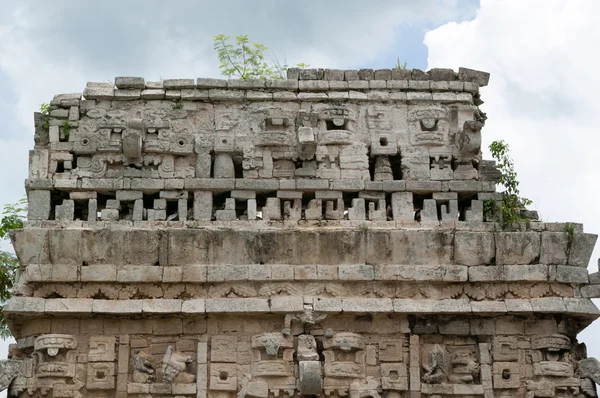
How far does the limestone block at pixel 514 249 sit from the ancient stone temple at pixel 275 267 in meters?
0.02

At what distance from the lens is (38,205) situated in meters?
13.6

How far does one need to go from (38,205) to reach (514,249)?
6644 millimetres

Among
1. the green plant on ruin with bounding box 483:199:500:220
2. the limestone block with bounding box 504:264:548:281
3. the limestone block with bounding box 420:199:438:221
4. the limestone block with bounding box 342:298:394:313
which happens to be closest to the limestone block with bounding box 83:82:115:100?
the limestone block with bounding box 342:298:394:313

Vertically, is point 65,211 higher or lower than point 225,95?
lower

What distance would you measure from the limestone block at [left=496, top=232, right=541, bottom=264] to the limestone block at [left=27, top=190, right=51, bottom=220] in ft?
20.6

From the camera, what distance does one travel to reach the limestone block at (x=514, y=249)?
13602mm

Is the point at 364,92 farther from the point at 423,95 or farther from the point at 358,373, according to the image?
the point at 358,373

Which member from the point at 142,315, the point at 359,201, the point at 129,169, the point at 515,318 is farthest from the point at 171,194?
the point at 515,318

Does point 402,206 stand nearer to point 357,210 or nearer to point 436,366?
point 357,210

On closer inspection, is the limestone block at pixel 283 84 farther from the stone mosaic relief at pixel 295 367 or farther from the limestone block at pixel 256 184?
the stone mosaic relief at pixel 295 367

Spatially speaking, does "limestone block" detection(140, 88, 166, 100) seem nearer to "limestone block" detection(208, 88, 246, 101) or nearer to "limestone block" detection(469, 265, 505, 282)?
"limestone block" detection(208, 88, 246, 101)

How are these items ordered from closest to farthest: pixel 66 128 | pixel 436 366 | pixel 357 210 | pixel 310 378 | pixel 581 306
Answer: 1. pixel 310 378
2. pixel 436 366
3. pixel 581 306
4. pixel 357 210
5. pixel 66 128

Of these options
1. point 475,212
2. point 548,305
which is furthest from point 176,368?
point 548,305

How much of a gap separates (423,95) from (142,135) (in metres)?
4.19
